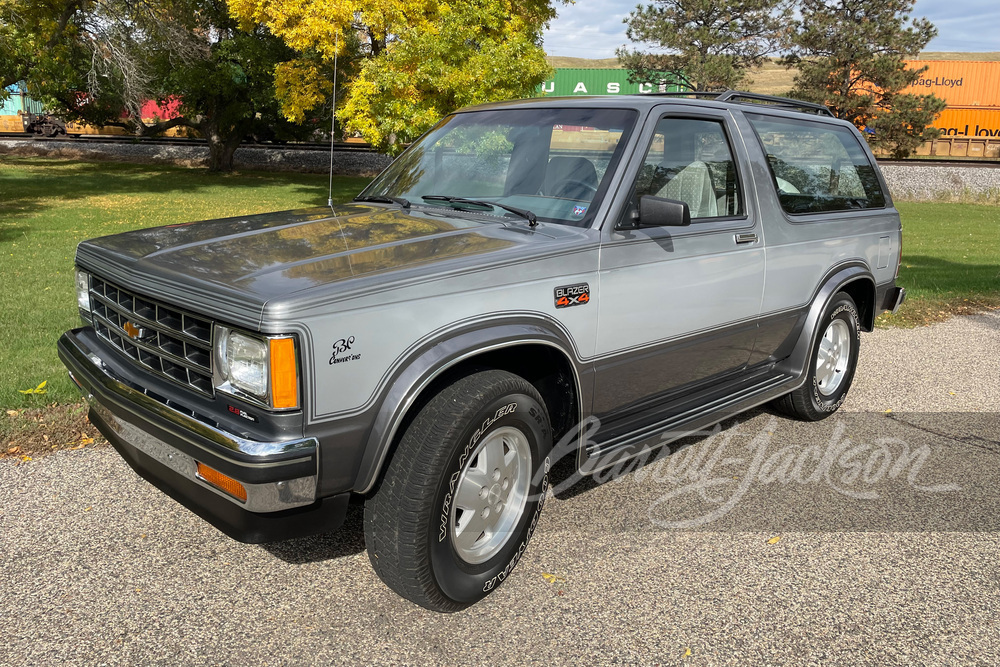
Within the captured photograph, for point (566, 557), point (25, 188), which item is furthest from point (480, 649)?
point (25, 188)

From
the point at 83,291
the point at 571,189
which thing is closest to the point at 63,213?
the point at 83,291

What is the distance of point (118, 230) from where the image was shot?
1443cm

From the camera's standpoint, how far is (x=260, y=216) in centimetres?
412

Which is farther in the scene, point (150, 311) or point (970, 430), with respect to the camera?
point (970, 430)

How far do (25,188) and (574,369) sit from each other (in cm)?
2301

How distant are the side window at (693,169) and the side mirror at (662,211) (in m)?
0.21

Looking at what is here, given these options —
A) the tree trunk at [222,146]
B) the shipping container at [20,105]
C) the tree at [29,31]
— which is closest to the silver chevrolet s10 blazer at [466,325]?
the tree at [29,31]

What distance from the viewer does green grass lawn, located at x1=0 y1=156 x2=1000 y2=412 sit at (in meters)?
6.59

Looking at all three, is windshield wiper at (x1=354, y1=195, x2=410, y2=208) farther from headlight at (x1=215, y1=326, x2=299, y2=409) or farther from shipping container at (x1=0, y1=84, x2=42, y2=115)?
shipping container at (x1=0, y1=84, x2=42, y2=115)

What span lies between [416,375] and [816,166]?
357 cm

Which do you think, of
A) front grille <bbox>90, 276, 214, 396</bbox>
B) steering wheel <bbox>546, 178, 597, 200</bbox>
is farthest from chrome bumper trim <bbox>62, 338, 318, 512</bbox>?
steering wheel <bbox>546, 178, 597, 200</bbox>

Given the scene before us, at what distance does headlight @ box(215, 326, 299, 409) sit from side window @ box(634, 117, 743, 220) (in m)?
1.92

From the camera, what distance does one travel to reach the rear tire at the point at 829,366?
17.1 ft

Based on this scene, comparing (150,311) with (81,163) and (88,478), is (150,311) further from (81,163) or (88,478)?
(81,163)
